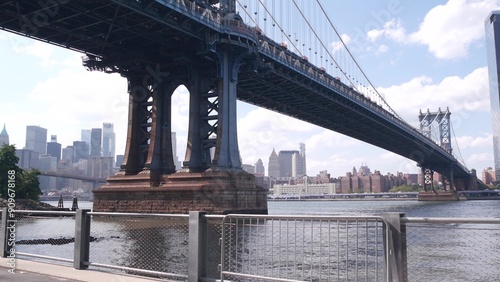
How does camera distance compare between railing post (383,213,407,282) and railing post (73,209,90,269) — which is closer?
railing post (383,213,407,282)

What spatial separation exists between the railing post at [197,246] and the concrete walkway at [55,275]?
2.49 ft

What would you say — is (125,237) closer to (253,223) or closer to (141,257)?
(141,257)

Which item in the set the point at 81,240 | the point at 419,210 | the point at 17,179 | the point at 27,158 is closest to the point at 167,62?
the point at 17,179

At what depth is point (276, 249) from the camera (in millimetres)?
14547

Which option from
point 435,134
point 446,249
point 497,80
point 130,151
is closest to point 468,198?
point 435,134

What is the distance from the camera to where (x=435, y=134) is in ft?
497

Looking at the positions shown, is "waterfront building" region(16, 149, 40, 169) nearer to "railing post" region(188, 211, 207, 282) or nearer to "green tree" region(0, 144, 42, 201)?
"green tree" region(0, 144, 42, 201)

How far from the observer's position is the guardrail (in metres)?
6.11

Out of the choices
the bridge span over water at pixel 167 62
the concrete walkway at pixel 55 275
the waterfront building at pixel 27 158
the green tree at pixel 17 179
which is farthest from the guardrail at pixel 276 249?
the waterfront building at pixel 27 158

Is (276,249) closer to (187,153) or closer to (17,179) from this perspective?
(187,153)

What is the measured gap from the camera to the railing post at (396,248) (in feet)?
18.7

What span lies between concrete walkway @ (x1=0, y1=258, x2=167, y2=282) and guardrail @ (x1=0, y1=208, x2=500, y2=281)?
187mm

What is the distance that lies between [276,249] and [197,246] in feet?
25.3

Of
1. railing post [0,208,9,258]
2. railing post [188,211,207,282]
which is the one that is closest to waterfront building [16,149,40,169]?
railing post [0,208,9,258]
